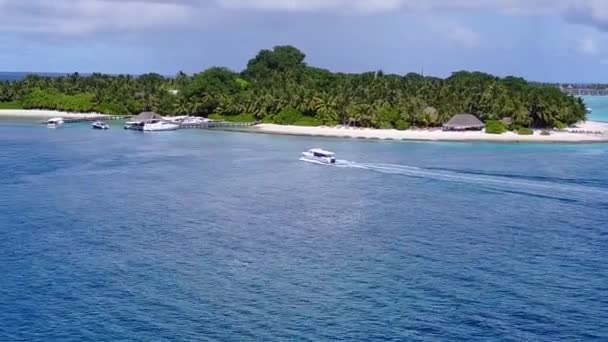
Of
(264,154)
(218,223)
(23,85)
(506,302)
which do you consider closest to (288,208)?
(218,223)

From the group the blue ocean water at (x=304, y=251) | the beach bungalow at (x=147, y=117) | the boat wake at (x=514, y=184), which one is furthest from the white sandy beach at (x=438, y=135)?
the boat wake at (x=514, y=184)

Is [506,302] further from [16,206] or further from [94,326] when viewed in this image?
[16,206]

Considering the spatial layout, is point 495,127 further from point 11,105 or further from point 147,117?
point 11,105

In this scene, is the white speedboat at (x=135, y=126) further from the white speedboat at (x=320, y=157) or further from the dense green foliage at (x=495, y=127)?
the dense green foliage at (x=495, y=127)

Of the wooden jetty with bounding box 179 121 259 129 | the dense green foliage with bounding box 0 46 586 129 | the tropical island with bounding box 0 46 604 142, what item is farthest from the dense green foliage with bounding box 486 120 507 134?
the wooden jetty with bounding box 179 121 259 129

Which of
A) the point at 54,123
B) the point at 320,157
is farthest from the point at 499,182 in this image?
the point at 54,123

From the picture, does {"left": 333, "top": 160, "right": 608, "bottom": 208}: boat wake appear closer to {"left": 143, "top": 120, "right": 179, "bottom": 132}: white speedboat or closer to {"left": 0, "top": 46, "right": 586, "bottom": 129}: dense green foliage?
{"left": 0, "top": 46, "right": 586, "bottom": 129}: dense green foliage
